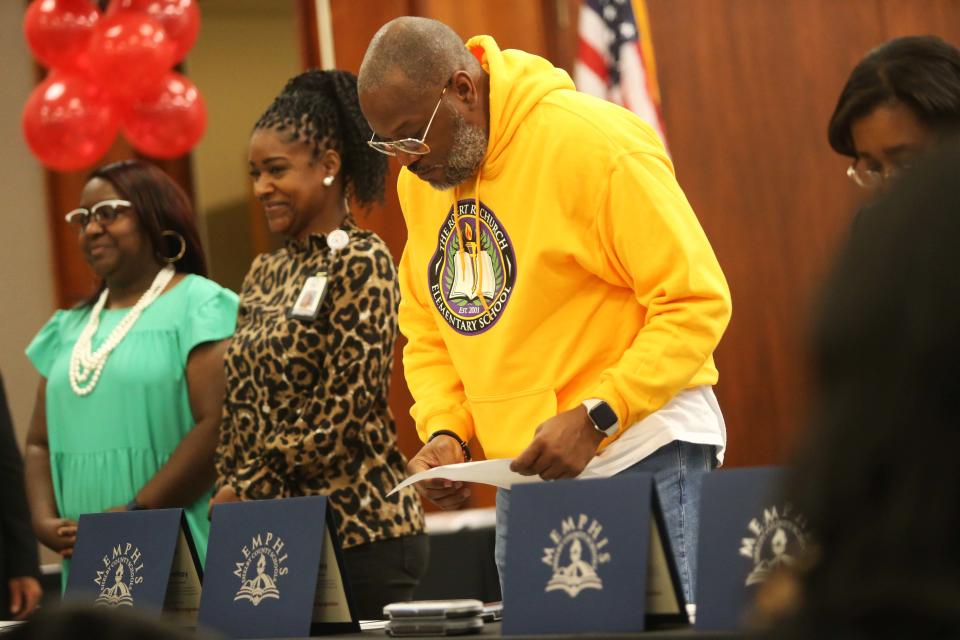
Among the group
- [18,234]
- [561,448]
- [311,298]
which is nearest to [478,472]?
[561,448]

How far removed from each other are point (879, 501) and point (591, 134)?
1511mm

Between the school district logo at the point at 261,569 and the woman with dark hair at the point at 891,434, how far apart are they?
1.37 meters

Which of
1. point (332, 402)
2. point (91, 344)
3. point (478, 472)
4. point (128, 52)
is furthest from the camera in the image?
point (128, 52)

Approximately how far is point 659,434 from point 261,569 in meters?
0.67

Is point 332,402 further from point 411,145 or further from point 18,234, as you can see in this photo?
point 18,234

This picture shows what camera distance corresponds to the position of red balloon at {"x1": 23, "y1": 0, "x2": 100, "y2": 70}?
4727 mm

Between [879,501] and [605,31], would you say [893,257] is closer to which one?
[879,501]

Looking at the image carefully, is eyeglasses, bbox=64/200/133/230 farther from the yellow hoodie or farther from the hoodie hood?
the hoodie hood

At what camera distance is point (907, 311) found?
743mm

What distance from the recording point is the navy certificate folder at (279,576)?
1995mm

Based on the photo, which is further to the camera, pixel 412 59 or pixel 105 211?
pixel 105 211

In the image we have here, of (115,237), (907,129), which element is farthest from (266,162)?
(907,129)

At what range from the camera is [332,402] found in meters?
2.73

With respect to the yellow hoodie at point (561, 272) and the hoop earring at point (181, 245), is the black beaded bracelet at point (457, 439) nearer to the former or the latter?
the yellow hoodie at point (561, 272)
